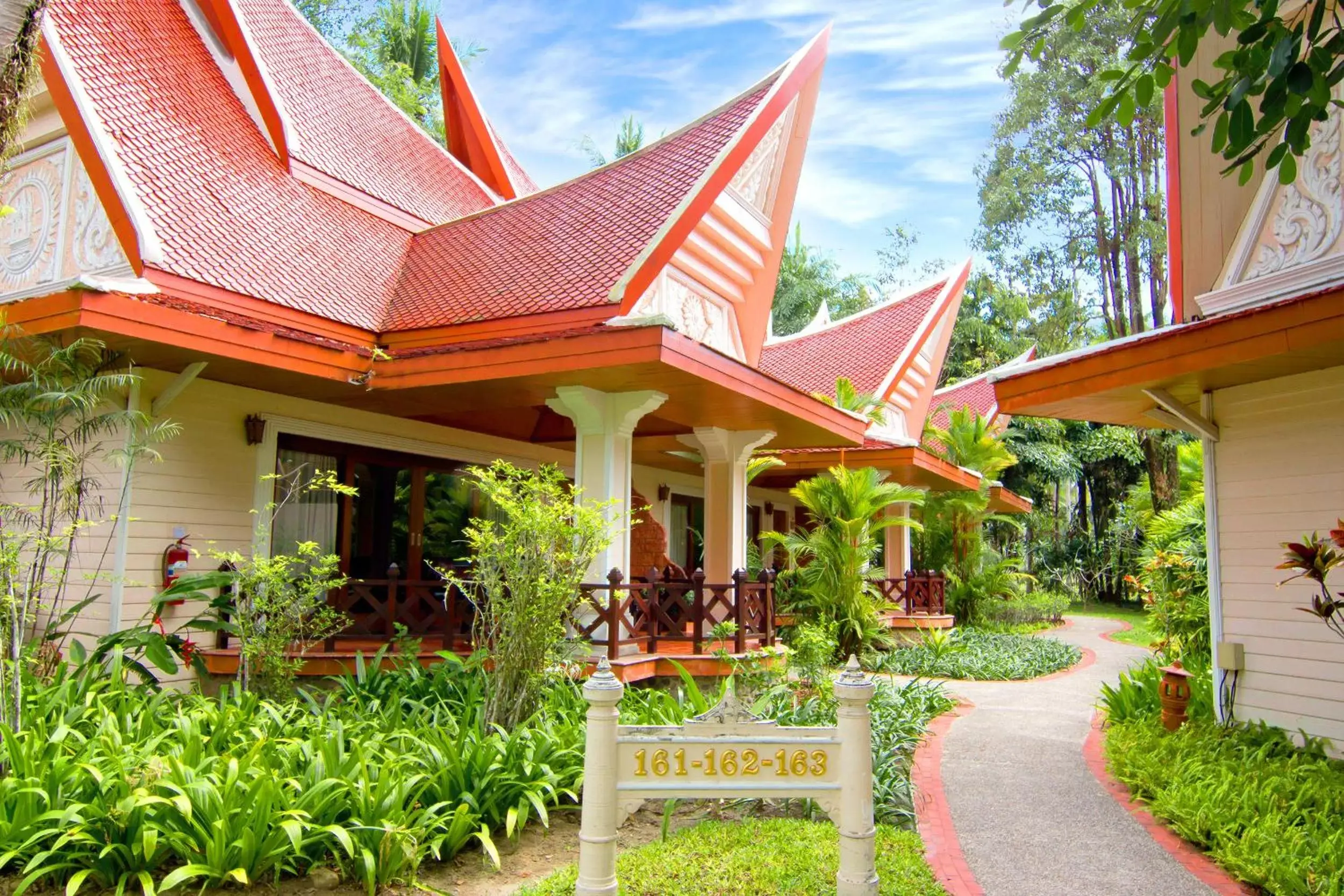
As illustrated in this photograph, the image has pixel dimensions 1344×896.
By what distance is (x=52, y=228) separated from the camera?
8.77 m

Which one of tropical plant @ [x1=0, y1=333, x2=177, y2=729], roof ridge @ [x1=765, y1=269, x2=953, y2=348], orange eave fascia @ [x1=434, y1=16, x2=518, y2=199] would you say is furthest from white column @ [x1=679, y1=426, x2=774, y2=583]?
roof ridge @ [x1=765, y1=269, x2=953, y2=348]

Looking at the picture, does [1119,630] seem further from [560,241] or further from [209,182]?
[209,182]

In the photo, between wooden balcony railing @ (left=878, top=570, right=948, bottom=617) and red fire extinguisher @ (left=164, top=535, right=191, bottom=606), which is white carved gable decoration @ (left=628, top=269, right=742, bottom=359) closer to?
red fire extinguisher @ (left=164, top=535, right=191, bottom=606)

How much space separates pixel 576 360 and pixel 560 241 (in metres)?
2.77

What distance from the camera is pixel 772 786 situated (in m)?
4.19

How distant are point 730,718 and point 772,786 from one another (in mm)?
368

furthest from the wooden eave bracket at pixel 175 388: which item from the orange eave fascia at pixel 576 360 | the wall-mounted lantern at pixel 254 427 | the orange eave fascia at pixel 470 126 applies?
the orange eave fascia at pixel 470 126

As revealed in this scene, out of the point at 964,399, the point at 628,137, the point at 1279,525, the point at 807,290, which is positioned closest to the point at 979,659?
the point at 1279,525

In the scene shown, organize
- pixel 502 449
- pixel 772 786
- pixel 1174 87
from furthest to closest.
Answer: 1. pixel 502 449
2. pixel 1174 87
3. pixel 772 786

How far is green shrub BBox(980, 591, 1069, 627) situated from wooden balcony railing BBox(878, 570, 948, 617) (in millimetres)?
1604

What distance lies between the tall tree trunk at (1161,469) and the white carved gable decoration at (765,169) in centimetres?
1459

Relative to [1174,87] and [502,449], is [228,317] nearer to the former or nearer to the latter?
[502,449]

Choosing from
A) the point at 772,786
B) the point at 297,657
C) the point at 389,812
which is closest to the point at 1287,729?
the point at 772,786

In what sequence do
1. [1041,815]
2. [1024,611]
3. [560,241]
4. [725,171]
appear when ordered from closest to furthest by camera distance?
[1041,815] < [725,171] < [560,241] < [1024,611]
